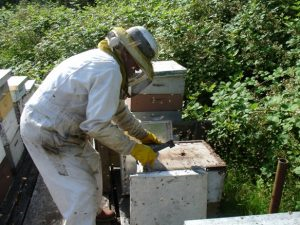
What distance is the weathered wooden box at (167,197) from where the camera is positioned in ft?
8.77

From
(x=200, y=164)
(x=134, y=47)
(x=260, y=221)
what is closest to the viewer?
(x=260, y=221)

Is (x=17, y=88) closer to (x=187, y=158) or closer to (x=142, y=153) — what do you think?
(x=142, y=153)

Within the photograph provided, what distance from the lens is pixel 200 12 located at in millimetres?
7043

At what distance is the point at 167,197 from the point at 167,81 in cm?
133

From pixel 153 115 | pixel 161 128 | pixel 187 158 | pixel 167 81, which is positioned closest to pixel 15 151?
pixel 153 115

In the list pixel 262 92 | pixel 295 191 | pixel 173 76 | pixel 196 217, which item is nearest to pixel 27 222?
pixel 196 217

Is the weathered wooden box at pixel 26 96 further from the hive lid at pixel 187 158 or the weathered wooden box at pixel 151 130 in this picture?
the hive lid at pixel 187 158

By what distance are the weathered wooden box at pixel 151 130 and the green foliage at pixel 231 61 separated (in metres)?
0.82

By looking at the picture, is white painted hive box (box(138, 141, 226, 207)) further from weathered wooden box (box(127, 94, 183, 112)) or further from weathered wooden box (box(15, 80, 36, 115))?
weathered wooden box (box(15, 80, 36, 115))

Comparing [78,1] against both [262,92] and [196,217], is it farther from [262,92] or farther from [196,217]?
[196,217]

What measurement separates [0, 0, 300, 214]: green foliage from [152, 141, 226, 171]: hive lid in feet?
2.35

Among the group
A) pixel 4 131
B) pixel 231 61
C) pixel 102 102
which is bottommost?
pixel 231 61

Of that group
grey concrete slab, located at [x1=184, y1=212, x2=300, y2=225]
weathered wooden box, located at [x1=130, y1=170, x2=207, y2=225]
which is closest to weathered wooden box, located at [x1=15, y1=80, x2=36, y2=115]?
weathered wooden box, located at [x1=130, y1=170, x2=207, y2=225]

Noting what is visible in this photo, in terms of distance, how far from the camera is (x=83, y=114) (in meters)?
2.77
